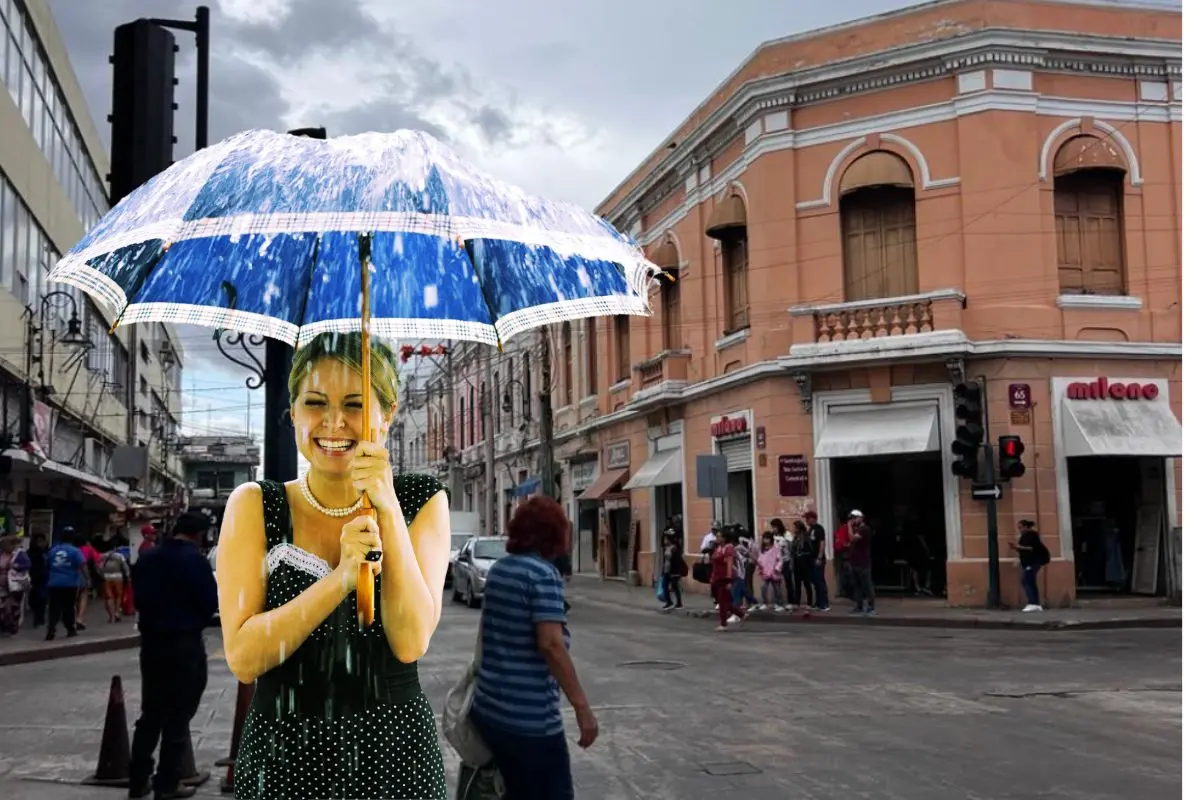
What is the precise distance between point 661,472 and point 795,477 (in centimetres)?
648

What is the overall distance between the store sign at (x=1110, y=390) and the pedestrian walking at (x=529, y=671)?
18359mm

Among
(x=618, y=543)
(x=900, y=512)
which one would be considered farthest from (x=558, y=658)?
(x=618, y=543)

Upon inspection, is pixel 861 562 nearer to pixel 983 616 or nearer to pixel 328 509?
pixel 983 616

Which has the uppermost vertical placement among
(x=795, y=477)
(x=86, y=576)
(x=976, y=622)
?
(x=795, y=477)

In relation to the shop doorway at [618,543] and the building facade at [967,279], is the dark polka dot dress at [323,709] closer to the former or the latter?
the building facade at [967,279]

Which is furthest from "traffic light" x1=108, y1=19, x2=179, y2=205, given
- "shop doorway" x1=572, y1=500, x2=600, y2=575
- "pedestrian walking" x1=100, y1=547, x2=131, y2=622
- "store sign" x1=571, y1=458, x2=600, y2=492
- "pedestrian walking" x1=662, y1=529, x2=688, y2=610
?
"shop doorway" x1=572, y1=500, x2=600, y2=575

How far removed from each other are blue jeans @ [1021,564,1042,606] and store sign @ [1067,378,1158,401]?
350 cm

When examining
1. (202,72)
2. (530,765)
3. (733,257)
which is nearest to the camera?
(530,765)

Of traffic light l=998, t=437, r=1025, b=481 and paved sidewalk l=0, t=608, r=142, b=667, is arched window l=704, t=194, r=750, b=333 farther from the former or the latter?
paved sidewalk l=0, t=608, r=142, b=667

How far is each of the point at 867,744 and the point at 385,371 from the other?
6408 millimetres

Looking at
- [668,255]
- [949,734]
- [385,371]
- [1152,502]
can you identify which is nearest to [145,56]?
[385,371]

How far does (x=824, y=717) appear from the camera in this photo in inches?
376

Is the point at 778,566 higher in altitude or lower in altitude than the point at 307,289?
lower

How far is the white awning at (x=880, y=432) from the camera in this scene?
20.8m
